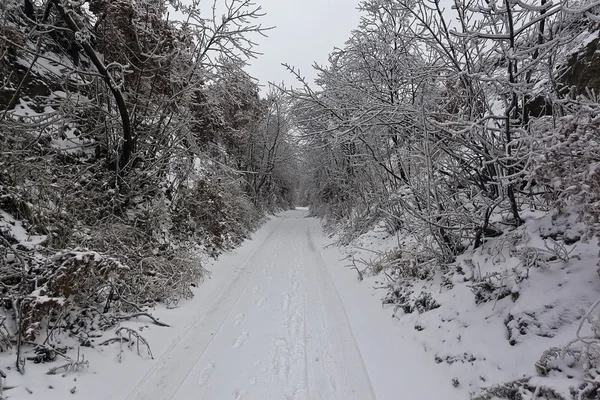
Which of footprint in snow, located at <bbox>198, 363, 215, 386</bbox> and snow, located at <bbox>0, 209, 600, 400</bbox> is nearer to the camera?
snow, located at <bbox>0, 209, 600, 400</bbox>

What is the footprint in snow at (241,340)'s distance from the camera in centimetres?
409

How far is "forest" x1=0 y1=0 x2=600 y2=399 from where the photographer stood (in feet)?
9.59

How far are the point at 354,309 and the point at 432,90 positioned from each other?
4.08m

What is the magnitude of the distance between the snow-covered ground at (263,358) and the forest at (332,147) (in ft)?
1.04

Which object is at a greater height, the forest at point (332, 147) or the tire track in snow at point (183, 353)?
the forest at point (332, 147)

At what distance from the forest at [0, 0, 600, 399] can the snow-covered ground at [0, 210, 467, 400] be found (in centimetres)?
32

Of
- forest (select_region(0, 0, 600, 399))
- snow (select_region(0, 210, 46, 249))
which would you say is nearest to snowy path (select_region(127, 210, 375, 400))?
forest (select_region(0, 0, 600, 399))

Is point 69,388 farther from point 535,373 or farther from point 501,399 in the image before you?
point 535,373

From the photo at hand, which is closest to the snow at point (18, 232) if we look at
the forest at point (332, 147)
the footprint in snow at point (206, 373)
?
the forest at point (332, 147)

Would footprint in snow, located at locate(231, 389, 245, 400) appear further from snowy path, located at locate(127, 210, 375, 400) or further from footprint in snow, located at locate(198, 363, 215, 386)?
footprint in snow, located at locate(198, 363, 215, 386)

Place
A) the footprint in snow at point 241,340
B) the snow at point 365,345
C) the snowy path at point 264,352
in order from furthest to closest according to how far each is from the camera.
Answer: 1. the footprint in snow at point 241,340
2. the snowy path at point 264,352
3. the snow at point 365,345

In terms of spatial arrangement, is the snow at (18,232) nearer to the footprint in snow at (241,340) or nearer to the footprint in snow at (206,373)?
the footprint in snow at (206,373)

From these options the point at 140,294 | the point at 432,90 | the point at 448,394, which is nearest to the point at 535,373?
the point at 448,394

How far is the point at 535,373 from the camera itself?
8.35 feet
